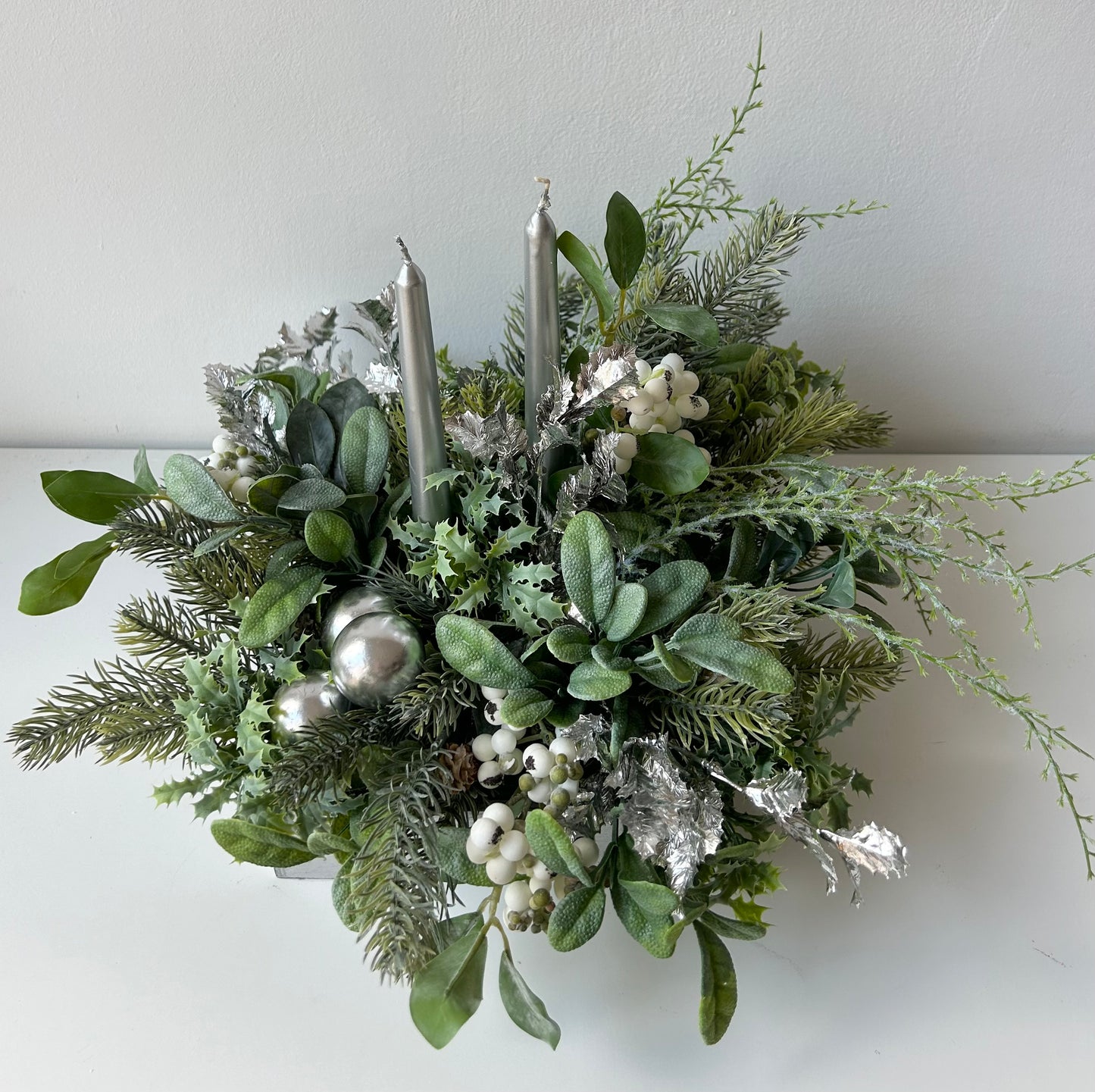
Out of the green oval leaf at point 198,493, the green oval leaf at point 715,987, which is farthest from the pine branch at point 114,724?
the green oval leaf at point 715,987

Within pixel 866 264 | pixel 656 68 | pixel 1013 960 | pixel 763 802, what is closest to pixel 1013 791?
pixel 1013 960

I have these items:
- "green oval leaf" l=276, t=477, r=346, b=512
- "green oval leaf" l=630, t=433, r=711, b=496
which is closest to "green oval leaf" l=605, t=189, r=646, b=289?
"green oval leaf" l=630, t=433, r=711, b=496

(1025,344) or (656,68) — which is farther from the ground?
(656,68)

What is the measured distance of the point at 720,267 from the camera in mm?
588

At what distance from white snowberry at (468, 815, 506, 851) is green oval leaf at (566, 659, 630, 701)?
0.25ft

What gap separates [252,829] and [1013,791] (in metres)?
0.51

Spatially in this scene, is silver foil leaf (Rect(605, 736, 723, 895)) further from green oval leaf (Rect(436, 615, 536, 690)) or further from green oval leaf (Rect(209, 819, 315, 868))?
green oval leaf (Rect(209, 819, 315, 868))

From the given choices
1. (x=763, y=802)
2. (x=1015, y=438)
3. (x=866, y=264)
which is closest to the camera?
(x=763, y=802)

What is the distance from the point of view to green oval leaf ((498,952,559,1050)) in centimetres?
42

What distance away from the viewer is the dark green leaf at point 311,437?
540 millimetres

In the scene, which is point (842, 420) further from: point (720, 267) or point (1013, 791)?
point (1013, 791)

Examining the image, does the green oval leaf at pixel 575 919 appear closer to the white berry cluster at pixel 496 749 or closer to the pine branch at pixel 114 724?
the white berry cluster at pixel 496 749

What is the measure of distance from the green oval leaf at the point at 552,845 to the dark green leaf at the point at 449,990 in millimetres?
55

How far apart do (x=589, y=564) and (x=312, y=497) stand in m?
0.16
